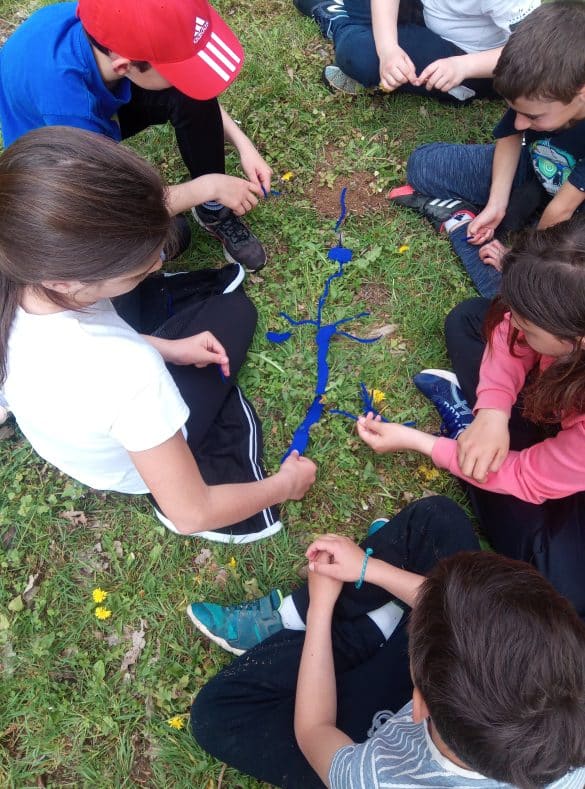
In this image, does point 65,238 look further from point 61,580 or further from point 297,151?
point 297,151

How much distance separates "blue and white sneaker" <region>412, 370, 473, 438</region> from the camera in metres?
2.26

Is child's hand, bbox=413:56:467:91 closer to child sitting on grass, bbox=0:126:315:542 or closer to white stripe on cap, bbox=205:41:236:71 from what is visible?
white stripe on cap, bbox=205:41:236:71

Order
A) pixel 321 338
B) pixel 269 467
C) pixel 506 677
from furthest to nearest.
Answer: pixel 321 338, pixel 269 467, pixel 506 677

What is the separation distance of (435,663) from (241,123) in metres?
2.89

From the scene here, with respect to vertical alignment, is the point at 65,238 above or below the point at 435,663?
above

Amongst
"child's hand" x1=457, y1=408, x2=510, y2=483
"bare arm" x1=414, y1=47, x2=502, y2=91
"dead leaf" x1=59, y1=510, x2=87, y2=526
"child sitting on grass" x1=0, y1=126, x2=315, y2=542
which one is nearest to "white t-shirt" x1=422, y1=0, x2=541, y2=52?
"bare arm" x1=414, y1=47, x2=502, y2=91

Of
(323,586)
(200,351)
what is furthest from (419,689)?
(200,351)

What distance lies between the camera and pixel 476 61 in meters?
2.75

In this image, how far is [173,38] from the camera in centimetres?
173

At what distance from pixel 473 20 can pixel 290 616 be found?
296 cm

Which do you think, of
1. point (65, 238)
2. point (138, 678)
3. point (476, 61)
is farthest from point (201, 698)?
point (476, 61)

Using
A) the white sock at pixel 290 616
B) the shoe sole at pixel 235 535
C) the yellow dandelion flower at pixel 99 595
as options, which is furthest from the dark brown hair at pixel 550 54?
the yellow dandelion flower at pixel 99 595

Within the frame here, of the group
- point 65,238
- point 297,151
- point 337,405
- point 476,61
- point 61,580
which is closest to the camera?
point 65,238

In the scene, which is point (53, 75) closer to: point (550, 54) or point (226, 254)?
point (226, 254)
